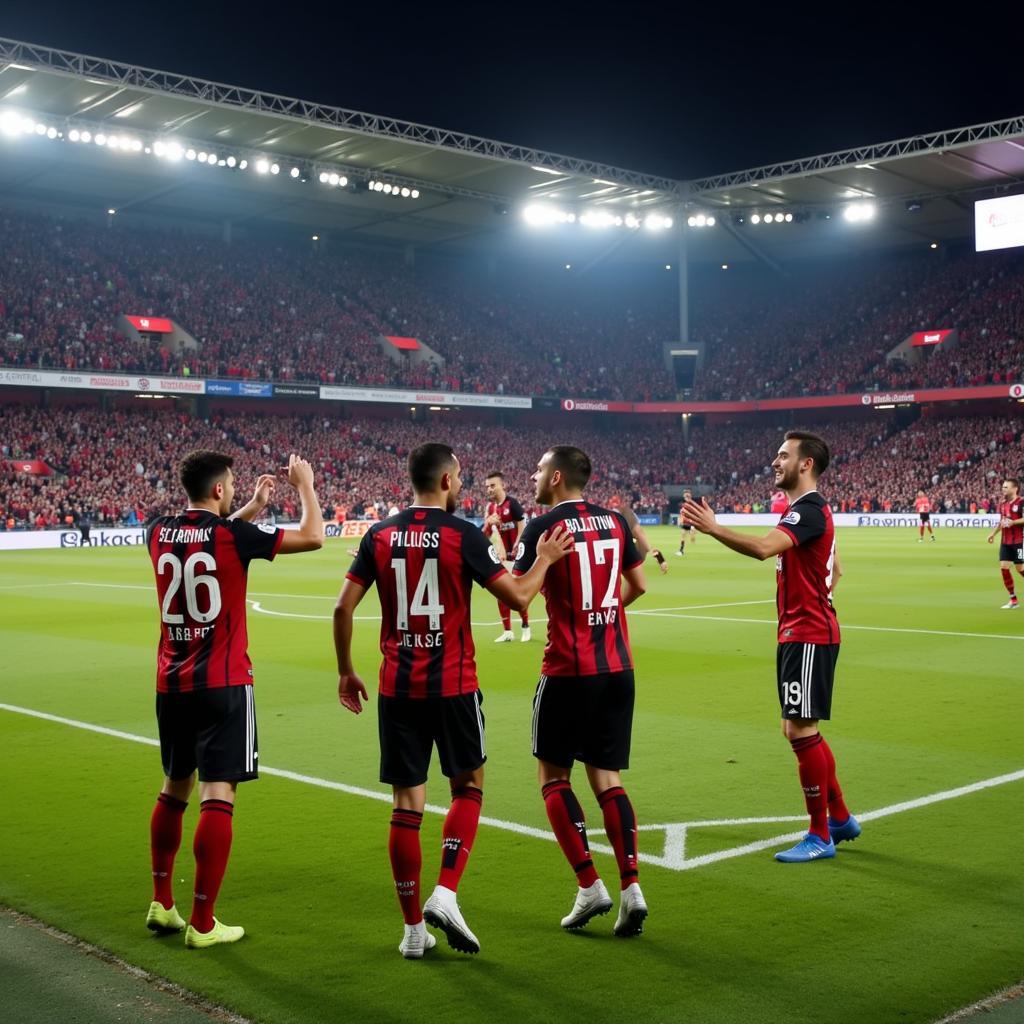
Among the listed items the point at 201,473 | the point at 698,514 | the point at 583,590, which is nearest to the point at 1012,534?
the point at 698,514

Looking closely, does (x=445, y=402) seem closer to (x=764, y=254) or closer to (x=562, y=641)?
(x=764, y=254)

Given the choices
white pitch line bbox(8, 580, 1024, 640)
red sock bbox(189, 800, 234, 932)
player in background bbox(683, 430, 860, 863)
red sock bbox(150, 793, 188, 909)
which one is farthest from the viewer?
white pitch line bbox(8, 580, 1024, 640)

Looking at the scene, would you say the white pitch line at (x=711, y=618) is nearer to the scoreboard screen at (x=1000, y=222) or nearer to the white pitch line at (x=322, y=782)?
the white pitch line at (x=322, y=782)

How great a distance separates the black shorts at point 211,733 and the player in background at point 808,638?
3.09 m

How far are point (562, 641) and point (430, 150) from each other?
1949 inches

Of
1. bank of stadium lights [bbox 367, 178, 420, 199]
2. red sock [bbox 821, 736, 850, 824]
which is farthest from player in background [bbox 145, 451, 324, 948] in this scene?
bank of stadium lights [bbox 367, 178, 420, 199]

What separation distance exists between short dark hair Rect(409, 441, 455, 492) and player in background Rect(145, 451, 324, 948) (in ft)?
1.84

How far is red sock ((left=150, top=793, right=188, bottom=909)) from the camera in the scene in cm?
598

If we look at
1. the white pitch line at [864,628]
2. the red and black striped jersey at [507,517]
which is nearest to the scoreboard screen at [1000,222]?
the white pitch line at [864,628]

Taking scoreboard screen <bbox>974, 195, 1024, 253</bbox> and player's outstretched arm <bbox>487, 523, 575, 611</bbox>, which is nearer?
player's outstretched arm <bbox>487, 523, 575, 611</bbox>

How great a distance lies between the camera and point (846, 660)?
601 inches

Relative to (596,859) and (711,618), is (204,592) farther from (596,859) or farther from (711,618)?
(711,618)

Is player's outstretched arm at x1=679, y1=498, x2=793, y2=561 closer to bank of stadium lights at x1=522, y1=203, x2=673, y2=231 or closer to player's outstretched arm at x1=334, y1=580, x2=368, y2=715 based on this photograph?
player's outstretched arm at x1=334, y1=580, x2=368, y2=715

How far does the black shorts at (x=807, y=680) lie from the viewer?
7.12 meters
